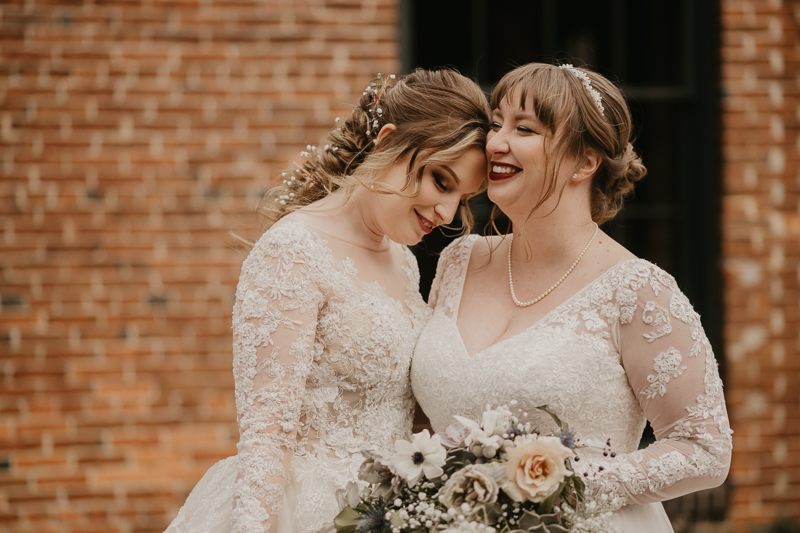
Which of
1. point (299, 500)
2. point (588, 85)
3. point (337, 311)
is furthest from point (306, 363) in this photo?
point (588, 85)

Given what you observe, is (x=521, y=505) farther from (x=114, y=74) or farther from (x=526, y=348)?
(x=114, y=74)

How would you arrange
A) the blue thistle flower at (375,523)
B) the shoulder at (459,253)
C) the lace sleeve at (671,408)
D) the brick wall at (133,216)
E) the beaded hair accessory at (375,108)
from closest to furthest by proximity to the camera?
the blue thistle flower at (375,523)
the lace sleeve at (671,408)
the beaded hair accessory at (375,108)
the shoulder at (459,253)
the brick wall at (133,216)

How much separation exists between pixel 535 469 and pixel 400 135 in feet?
3.83

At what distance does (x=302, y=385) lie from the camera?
1987mm

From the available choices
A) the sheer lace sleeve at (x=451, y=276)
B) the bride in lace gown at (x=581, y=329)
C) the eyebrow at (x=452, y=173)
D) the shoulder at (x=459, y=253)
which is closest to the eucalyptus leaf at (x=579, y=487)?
the bride in lace gown at (x=581, y=329)

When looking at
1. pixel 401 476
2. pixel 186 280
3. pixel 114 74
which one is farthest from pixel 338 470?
pixel 114 74

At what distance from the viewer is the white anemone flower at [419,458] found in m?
1.58

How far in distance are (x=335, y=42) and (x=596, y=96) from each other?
6.66 feet

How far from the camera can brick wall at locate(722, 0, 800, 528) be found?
4.09 meters

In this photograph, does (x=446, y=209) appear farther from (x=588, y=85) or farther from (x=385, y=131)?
(x=588, y=85)

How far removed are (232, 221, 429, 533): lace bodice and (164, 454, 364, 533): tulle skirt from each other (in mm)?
43

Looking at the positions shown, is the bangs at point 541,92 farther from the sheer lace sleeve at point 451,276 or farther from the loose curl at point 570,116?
the sheer lace sleeve at point 451,276

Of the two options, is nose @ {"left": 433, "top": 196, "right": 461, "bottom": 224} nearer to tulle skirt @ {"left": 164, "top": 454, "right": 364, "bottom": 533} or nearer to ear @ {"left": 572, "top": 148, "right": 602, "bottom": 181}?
ear @ {"left": 572, "top": 148, "right": 602, "bottom": 181}

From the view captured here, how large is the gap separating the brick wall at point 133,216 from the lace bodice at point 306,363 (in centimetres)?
174
